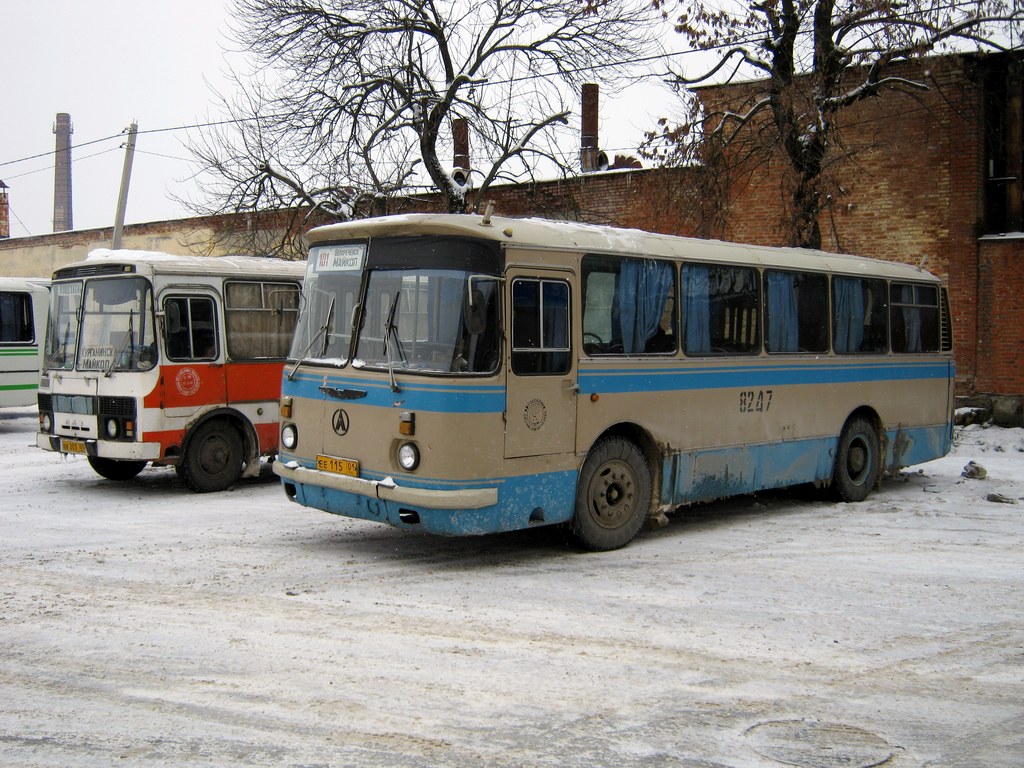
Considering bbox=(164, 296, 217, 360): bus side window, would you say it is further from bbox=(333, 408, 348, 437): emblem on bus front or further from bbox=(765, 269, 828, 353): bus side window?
bbox=(765, 269, 828, 353): bus side window

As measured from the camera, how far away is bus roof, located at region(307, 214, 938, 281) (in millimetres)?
8281

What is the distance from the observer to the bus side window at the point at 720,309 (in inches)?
398

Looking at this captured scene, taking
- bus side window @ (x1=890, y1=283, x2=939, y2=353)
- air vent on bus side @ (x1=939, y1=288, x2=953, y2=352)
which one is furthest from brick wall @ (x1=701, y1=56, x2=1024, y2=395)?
bus side window @ (x1=890, y1=283, x2=939, y2=353)

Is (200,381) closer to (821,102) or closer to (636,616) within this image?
(636,616)

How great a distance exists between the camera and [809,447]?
11.6m

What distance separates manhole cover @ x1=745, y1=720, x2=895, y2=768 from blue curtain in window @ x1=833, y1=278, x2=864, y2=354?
745 cm

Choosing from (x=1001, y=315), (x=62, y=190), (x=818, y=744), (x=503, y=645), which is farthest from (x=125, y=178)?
(x=62, y=190)

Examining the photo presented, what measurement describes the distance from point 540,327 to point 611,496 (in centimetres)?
176

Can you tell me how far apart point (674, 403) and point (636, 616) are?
10.2ft

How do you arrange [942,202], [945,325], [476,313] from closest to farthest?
1. [476,313]
2. [945,325]
3. [942,202]

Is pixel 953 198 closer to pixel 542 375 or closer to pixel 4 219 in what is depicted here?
pixel 542 375

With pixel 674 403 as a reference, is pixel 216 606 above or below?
below

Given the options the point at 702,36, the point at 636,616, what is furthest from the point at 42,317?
the point at 636,616

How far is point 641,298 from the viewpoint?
9.55m
